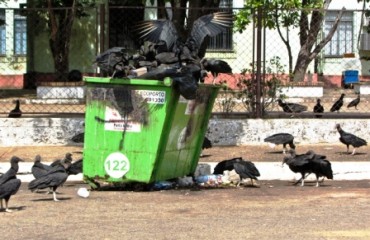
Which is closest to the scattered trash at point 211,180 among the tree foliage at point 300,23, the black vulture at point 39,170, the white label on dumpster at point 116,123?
the white label on dumpster at point 116,123

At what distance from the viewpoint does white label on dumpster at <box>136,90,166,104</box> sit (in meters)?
9.95

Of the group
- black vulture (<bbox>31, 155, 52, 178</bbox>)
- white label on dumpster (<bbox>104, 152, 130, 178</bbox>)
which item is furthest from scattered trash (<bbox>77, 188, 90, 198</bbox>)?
black vulture (<bbox>31, 155, 52, 178</bbox>)

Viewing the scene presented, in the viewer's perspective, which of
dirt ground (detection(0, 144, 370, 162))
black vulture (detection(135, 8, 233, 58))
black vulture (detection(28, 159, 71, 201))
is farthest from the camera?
dirt ground (detection(0, 144, 370, 162))

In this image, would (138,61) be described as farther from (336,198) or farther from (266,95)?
(266,95)

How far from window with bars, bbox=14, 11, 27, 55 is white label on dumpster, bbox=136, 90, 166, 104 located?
73.3 ft

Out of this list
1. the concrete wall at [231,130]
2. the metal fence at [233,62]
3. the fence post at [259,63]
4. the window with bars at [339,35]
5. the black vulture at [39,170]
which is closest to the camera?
the black vulture at [39,170]

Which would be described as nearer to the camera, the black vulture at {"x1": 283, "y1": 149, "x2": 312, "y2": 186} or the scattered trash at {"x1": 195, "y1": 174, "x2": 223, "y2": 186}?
the black vulture at {"x1": 283, "y1": 149, "x2": 312, "y2": 186}

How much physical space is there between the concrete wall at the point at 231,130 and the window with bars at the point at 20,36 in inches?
698

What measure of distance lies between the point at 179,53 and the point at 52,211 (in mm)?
3003

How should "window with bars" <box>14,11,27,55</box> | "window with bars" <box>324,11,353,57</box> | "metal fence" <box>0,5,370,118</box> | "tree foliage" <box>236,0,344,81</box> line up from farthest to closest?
"window with bars" <box>324,11,353,57</box>
"window with bars" <box>14,11,27,55</box>
"tree foliage" <box>236,0,344,81</box>
"metal fence" <box>0,5,370,118</box>

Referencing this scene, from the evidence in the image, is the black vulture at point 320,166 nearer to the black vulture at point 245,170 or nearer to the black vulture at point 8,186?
the black vulture at point 245,170

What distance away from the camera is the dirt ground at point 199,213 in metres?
7.67

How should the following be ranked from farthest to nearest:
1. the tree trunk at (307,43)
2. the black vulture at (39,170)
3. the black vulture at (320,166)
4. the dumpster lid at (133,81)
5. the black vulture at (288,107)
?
the tree trunk at (307,43), the black vulture at (288,107), the black vulture at (320,166), the black vulture at (39,170), the dumpster lid at (133,81)

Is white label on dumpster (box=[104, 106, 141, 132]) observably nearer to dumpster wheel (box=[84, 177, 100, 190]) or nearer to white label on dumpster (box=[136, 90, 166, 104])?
white label on dumpster (box=[136, 90, 166, 104])
